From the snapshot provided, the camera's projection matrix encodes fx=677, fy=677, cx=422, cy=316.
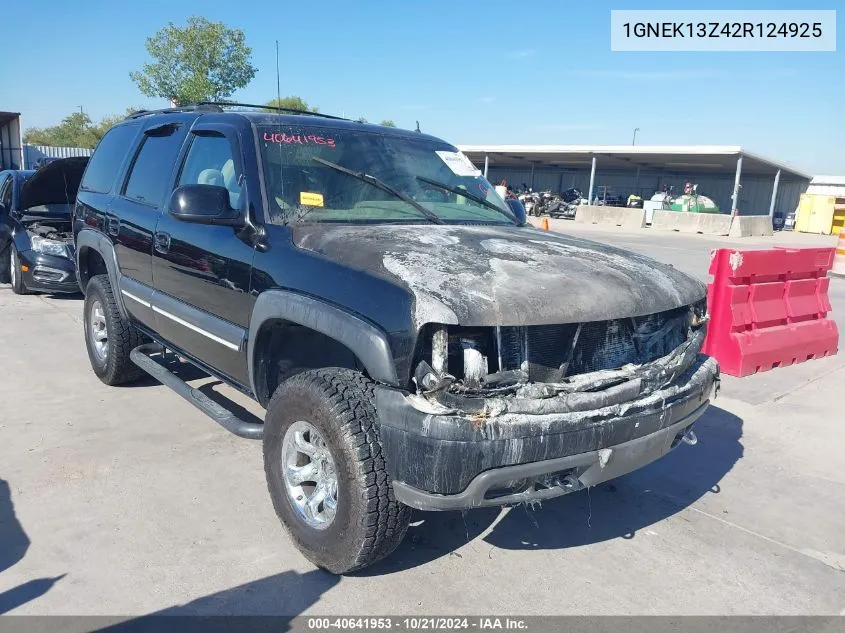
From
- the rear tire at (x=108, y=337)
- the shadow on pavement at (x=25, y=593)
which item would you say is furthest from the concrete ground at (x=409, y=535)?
the rear tire at (x=108, y=337)

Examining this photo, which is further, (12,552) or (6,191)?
(6,191)

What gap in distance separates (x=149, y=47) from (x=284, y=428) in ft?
115

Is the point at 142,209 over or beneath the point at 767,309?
over

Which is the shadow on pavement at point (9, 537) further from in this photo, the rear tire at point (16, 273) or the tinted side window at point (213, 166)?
the rear tire at point (16, 273)

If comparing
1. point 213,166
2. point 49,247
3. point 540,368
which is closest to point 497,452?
point 540,368

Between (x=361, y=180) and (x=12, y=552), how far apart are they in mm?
2401

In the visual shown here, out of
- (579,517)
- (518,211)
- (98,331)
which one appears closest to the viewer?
(579,517)

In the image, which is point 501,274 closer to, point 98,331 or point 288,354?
point 288,354

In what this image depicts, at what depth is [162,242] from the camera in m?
4.04

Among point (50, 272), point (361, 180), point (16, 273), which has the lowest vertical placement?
point (16, 273)

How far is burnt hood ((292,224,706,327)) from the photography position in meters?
2.49

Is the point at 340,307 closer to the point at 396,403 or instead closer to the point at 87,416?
the point at 396,403

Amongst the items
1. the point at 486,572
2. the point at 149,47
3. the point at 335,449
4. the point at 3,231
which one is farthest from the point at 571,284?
the point at 149,47

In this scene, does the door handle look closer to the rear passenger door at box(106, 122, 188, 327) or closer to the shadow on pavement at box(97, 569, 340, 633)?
the rear passenger door at box(106, 122, 188, 327)
